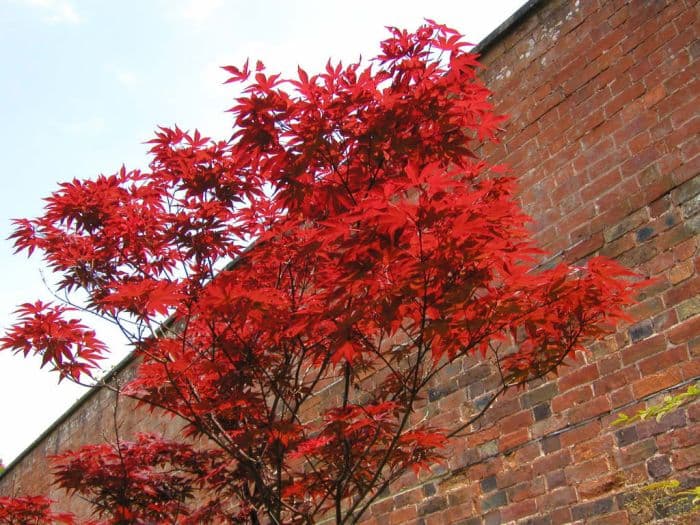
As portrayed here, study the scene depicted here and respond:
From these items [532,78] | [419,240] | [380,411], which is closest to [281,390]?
[380,411]

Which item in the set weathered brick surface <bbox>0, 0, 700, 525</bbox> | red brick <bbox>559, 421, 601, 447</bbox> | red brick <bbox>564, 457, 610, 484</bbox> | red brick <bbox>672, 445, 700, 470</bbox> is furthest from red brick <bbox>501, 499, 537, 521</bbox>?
red brick <bbox>672, 445, 700, 470</bbox>

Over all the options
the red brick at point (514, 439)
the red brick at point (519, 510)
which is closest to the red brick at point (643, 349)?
the red brick at point (514, 439)

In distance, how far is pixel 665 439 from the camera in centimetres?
349

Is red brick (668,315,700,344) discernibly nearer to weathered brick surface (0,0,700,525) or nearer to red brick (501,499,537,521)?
weathered brick surface (0,0,700,525)

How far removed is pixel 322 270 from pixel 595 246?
166cm

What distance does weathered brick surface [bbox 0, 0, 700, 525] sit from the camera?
11.8 ft

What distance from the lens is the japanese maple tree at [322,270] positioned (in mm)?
2803

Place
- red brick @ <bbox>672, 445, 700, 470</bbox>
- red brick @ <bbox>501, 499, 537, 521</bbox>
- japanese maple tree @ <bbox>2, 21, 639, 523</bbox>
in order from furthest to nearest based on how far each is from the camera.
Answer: red brick @ <bbox>501, 499, 537, 521</bbox>
red brick @ <bbox>672, 445, 700, 470</bbox>
japanese maple tree @ <bbox>2, 21, 639, 523</bbox>

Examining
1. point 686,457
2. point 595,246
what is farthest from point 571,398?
point 595,246

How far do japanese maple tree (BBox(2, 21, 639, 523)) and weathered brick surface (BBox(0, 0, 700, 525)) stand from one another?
0.29 m

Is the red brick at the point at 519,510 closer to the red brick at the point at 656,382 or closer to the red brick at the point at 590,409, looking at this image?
A: the red brick at the point at 590,409

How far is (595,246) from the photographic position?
4090mm

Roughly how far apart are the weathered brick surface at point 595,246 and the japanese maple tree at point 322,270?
11.4 inches

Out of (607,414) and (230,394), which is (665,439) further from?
(230,394)
